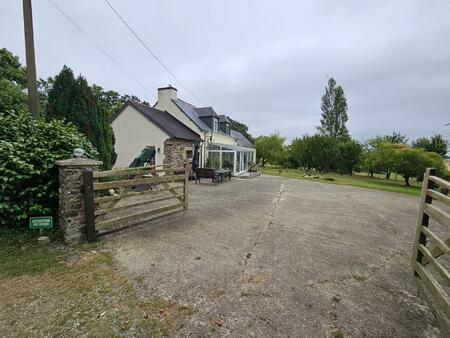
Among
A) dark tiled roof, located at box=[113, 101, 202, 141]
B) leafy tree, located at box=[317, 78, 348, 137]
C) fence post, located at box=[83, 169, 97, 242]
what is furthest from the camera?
leafy tree, located at box=[317, 78, 348, 137]

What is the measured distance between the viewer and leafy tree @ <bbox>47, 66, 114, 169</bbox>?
6844mm

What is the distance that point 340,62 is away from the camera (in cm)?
1498

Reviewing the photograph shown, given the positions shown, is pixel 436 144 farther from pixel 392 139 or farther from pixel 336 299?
pixel 336 299

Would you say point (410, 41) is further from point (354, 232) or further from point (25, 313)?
point (25, 313)

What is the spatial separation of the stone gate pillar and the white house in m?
6.17

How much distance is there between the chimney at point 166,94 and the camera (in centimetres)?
1597

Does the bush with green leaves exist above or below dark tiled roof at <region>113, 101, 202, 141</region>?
below

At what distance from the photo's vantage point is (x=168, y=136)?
1241 centimetres

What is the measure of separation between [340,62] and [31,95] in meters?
18.2

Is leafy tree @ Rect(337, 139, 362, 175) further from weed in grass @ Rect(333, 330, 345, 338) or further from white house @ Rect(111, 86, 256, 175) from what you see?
weed in grass @ Rect(333, 330, 345, 338)

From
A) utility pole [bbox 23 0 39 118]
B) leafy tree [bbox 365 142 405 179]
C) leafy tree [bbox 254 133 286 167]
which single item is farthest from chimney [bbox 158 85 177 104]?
leafy tree [bbox 254 133 286 167]

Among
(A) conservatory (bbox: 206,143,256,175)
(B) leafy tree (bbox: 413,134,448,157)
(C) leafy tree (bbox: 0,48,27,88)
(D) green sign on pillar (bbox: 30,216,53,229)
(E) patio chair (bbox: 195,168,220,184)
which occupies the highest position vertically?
(C) leafy tree (bbox: 0,48,27,88)

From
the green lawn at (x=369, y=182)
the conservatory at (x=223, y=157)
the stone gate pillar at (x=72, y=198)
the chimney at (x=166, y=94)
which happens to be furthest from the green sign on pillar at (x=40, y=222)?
the green lawn at (x=369, y=182)

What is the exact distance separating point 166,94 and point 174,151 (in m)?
6.14
